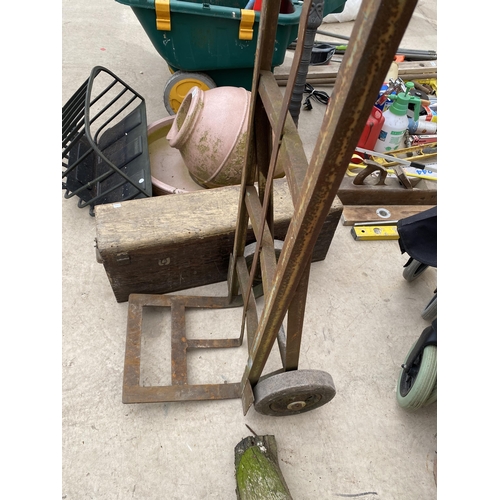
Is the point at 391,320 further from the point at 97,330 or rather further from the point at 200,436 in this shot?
the point at 97,330

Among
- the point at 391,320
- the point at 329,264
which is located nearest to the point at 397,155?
the point at 329,264

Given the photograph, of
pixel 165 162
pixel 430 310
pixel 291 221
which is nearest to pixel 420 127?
pixel 430 310

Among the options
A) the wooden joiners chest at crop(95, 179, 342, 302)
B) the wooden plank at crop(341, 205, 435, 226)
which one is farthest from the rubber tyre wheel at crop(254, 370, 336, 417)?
the wooden plank at crop(341, 205, 435, 226)

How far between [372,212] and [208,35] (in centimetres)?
173

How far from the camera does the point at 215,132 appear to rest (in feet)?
7.27

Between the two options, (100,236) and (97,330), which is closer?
(100,236)

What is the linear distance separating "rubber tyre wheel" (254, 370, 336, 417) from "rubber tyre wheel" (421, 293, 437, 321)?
949mm

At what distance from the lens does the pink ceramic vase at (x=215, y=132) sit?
86.8 inches

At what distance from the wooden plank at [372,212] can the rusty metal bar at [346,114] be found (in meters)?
1.69

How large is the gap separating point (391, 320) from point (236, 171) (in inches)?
50.1

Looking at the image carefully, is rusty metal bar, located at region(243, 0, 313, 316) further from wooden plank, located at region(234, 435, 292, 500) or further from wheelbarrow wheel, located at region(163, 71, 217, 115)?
wheelbarrow wheel, located at region(163, 71, 217, 115)

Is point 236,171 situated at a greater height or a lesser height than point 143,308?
greater

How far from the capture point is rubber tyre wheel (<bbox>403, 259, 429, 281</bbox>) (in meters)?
2.38

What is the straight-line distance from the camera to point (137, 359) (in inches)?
73.8
